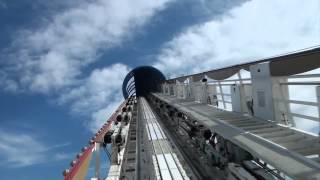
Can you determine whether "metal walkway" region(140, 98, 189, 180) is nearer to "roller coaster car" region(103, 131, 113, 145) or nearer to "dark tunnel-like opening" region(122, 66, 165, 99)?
"roller coaster car" region(103, 131, 113, 145)

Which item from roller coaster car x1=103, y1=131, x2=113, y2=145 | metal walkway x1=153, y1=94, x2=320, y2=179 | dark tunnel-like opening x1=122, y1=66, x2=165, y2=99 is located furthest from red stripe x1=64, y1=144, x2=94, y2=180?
dark tunnel-like opening x1=122, y1=66, x2=165, y2=99

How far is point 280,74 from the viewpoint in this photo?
21.4 ft

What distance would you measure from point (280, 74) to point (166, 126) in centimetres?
712

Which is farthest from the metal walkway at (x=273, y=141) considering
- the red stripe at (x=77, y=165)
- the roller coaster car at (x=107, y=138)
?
the red stripe at (x=77, y=165)

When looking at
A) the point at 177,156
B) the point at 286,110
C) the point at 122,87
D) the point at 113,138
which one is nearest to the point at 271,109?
the point at 286,110

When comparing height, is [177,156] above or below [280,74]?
below

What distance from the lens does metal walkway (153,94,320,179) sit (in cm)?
417

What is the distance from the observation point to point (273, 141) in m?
5.53

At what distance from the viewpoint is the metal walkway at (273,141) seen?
4168mm

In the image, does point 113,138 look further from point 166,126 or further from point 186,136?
point 166,126

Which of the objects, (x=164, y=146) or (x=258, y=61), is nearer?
(x=258, y=61)

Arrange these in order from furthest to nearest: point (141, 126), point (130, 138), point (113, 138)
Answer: point (141, 126) < point (130, 138) < point (113, 138)

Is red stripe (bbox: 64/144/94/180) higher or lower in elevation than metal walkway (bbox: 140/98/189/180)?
higher

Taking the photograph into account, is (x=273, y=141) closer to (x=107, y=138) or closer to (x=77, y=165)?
(x=77, y=165)
